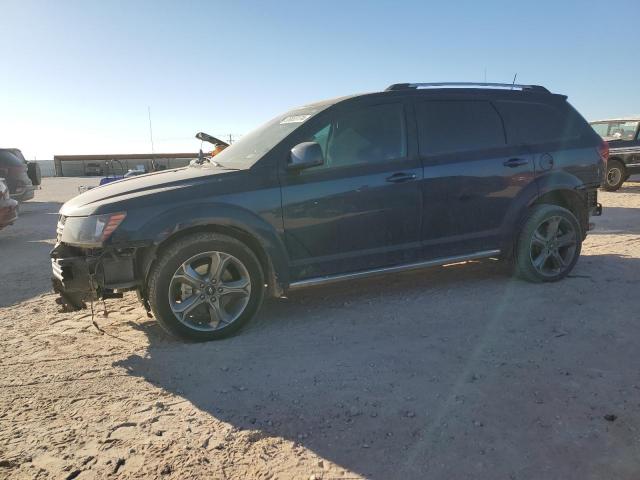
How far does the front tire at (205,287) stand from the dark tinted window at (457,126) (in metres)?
1.97

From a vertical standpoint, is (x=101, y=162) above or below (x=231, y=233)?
above

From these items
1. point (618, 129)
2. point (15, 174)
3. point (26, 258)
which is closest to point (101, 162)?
point (15, 174)

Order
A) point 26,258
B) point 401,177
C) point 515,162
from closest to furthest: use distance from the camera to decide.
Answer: point 401,177
point 515,162
point 26,258

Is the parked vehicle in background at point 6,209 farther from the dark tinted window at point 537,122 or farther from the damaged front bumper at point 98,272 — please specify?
the dark tinted window at point 537,122

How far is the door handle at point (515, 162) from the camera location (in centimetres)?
477

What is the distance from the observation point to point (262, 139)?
4504 millimetres

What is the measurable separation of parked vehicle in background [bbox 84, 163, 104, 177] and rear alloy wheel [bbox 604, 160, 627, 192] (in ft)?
131

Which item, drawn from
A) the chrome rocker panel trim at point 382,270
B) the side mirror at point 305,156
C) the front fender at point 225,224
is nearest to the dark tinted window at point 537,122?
the chrome rocker panel trim at point 382,270

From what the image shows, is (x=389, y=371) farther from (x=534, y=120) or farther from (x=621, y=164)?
(x=621, y=164)

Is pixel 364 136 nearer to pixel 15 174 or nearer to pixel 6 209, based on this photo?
pixel 6 209

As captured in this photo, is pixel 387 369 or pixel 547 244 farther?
pixel 547 244

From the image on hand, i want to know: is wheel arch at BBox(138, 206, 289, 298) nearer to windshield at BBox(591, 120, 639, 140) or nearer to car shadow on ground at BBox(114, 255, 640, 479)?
car shadow on ground at BBox(114, 255, 640, 479)

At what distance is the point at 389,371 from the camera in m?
3.17

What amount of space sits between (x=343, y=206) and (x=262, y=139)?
1.04 metres
